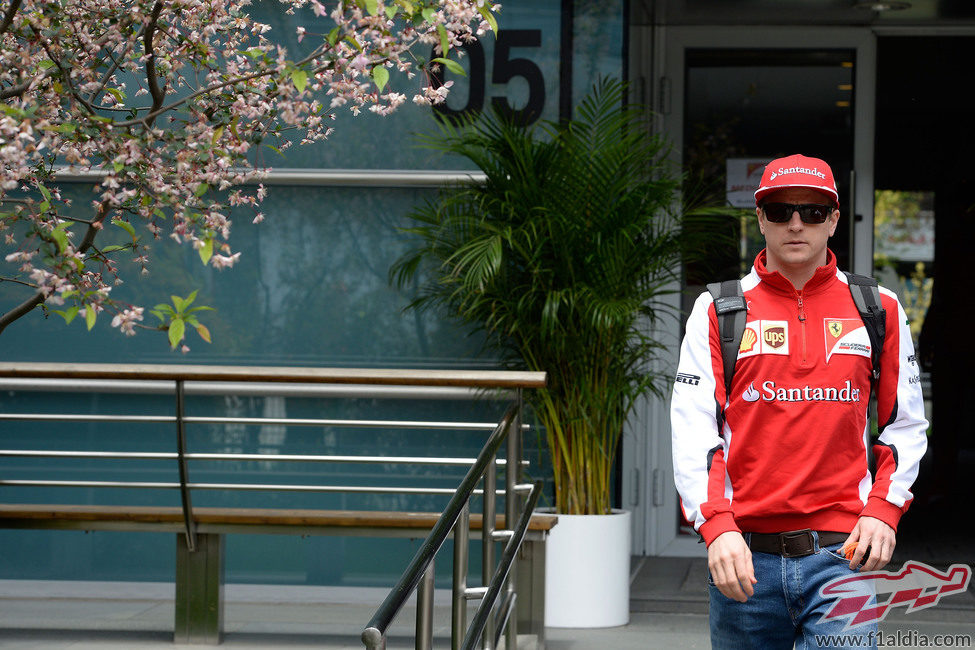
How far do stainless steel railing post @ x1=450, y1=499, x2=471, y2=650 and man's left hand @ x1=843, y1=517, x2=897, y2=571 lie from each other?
116 cm

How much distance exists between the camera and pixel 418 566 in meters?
2.21

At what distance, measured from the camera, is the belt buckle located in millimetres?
2176

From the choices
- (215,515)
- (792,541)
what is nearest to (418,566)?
(792,541)

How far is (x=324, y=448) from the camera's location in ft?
18.8

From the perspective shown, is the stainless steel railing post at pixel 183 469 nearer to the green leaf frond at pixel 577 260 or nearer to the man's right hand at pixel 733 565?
the green leaf frond at pixel 577 260

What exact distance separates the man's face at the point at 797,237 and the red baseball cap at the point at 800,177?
0.01 meters

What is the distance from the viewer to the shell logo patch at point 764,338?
223 cm

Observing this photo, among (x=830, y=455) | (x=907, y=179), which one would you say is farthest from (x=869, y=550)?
(x=907, y=179)

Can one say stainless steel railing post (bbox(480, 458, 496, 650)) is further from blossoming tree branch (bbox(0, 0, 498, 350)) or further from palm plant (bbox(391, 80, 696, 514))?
blossoming tree branch (bbox(0, 0, 498, 350))

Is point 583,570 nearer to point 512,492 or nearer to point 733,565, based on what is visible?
point 512,492

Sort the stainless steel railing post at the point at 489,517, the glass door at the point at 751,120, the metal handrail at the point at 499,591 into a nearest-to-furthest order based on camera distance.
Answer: the metal handrail at the point at 499,591
the stainless steel railing post at the point at 489,517
the glass door at the point at 751,120

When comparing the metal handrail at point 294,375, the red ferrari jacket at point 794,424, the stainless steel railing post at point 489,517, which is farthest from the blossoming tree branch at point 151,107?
the metal handrail at point 294,375

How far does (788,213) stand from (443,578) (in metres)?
3.59

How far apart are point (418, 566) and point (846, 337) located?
0.93 m
